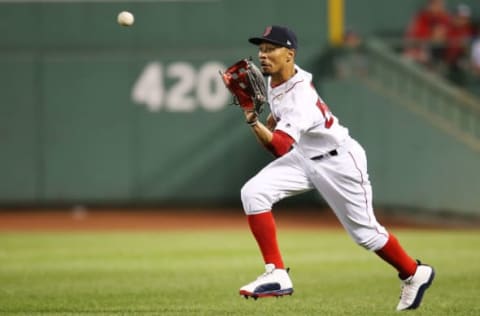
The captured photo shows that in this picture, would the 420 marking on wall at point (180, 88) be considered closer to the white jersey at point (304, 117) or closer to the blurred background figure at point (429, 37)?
the blurred background figure at point (429, 37)

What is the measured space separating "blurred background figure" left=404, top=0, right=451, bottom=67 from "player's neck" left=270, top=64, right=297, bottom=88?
1045cm

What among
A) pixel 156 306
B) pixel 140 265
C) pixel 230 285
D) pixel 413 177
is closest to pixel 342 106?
pixel 413 177

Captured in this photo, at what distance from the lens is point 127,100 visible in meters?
18.3

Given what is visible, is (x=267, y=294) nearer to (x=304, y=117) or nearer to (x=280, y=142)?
(x=280, y=142)

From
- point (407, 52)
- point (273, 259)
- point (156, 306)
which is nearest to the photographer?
point (273, 259)

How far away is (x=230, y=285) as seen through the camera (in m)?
9.25

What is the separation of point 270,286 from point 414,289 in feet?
3.92

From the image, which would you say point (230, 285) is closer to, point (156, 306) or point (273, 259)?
point (156, 306)

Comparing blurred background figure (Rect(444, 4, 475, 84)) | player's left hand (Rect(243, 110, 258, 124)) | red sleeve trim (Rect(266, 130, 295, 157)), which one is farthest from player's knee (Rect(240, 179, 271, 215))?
blurred background figure (Rect(444, 4, 475, 84))

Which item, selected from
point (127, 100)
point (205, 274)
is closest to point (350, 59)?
point (127, 100)

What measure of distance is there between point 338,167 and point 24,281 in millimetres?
3623

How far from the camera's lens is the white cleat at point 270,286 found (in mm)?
6918

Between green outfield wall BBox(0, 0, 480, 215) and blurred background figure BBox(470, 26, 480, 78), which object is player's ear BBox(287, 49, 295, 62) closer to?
blurred background figure BBox(470, 26, 480, 78)

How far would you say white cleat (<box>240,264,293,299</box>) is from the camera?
6918 millimetres
